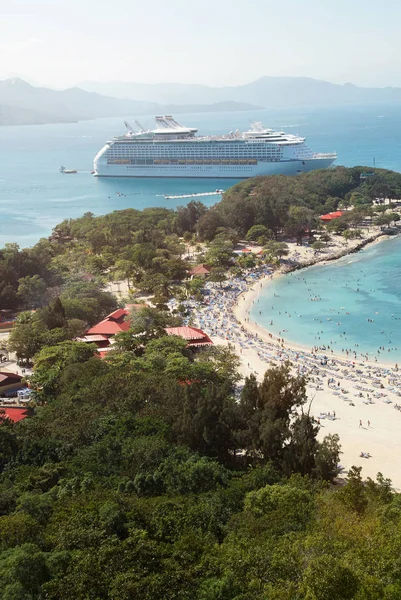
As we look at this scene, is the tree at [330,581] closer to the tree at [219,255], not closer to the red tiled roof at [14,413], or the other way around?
the red tiled roof at [14,413]

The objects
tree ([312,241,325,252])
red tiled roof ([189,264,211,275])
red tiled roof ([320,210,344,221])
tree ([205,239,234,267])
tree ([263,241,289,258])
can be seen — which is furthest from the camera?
red tiled roof ([320,210,344,221])

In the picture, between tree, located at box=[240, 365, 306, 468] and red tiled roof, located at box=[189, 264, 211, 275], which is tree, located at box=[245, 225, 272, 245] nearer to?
red tiled roof, located at box=[189, 264, 211, 275]

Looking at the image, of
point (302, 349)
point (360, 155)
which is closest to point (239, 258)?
point (302, 349)

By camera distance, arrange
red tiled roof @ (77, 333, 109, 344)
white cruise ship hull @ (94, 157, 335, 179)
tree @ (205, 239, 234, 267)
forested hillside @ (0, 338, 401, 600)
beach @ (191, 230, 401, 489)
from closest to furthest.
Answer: forested hillside @ (0, 338, 401, 600)
beach @ (191, 230, 401, 489)
red tiled roof @ (77, 333, 109, 344)
tree @ (205, 239, 234, 267)
white cruise ship hull @ (94, 157, 335, 179)

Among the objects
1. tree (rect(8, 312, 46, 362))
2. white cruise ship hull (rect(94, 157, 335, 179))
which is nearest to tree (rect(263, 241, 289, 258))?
tree (rect(8, 312, 46, 362))

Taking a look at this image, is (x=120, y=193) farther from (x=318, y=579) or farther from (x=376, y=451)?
(x=318, y=579)
